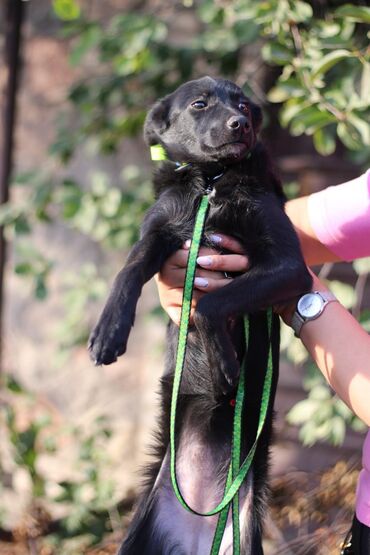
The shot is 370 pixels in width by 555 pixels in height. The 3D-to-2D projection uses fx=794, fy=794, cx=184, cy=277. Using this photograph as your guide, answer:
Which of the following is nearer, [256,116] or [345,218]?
[345,218]

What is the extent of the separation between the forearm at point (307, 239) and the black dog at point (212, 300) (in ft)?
0.29

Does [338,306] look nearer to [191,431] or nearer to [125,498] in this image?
[191,431]

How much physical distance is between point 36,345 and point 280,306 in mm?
2182

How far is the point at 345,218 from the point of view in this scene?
5.83 ft

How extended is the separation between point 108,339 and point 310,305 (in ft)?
1.32

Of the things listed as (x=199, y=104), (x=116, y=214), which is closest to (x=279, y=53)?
(x=199, y=104)

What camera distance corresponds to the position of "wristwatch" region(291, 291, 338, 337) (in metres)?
1.56

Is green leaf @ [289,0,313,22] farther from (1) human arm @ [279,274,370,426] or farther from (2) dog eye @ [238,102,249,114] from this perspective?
(1) human arm @ [279,274,370,426]

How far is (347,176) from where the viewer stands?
333 cm

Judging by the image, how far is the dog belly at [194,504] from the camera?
166 centimetres

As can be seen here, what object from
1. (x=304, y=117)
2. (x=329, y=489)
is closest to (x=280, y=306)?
(x=304, y=117)

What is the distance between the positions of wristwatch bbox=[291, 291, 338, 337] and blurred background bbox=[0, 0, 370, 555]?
847 mm

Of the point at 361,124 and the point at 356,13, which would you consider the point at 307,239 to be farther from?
the point at 356,13

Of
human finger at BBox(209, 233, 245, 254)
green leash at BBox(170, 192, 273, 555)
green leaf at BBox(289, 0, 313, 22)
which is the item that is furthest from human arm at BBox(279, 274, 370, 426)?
green leaf at BBox(289, 0, 313, 22)
